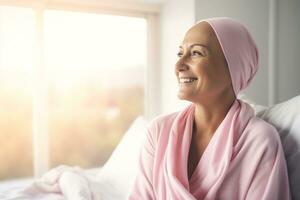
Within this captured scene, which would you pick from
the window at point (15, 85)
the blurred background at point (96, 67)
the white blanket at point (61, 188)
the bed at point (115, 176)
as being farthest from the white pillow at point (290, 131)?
the window at point (15, 85)

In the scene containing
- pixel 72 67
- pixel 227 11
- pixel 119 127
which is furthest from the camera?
pixel 119 127

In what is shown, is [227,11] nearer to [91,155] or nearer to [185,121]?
[185,121]

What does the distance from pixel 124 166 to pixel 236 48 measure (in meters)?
0.93

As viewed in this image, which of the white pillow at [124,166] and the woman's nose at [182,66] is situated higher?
the woman's nose at [182,66]

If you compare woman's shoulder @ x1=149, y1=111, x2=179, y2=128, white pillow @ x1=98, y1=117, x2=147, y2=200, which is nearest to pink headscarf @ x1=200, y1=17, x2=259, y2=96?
woman's shoulder @ x1=149, y1=111, x2=179, y2=128

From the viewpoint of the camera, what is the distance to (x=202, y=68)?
104 cm

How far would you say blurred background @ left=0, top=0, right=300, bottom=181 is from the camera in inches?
81.0

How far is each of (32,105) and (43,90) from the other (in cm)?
12

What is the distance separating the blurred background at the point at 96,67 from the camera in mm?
2057

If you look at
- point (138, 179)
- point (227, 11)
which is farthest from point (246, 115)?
point (227, 11)

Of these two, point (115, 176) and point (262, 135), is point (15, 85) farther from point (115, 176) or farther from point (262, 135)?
point (262, 135)

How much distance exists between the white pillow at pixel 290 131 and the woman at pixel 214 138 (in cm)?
8

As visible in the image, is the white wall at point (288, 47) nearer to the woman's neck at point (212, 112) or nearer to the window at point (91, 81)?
the window at point (91, 81)

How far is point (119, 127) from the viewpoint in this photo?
240 centimetres
